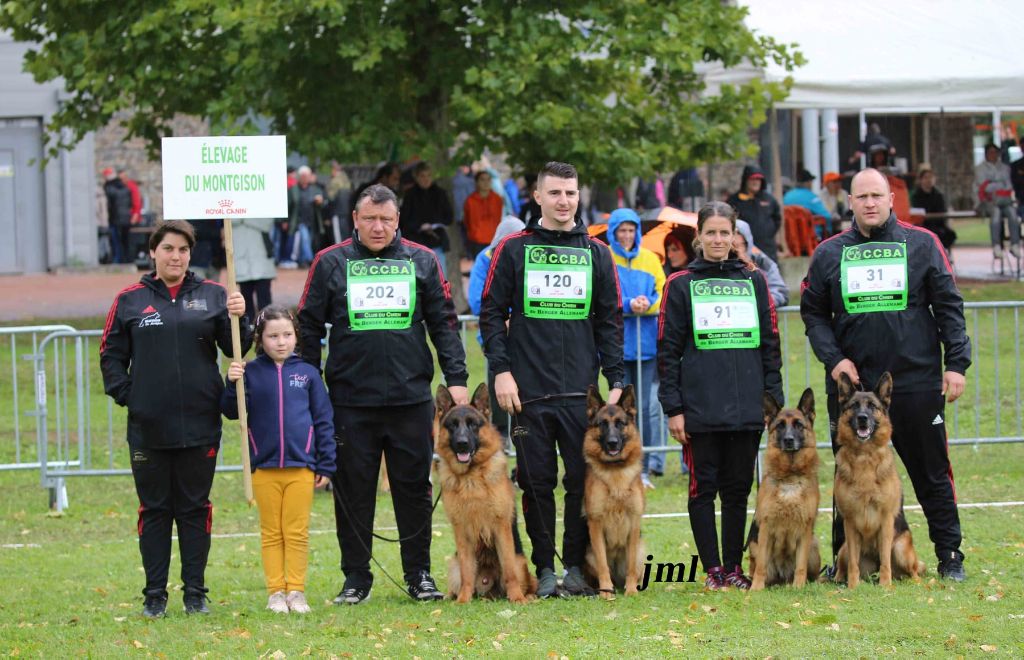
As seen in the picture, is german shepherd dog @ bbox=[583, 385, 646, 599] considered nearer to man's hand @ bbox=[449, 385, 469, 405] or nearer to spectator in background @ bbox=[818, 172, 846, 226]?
man's hand @ bbox=[449, 385, 469, 405]

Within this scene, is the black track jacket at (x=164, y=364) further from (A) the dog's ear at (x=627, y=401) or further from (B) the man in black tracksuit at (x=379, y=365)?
(A) the dog's ear at (x=627, y=401)

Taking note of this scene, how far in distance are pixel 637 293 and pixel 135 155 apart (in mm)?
25519

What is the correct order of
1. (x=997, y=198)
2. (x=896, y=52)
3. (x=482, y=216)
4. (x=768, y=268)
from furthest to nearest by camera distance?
(x=997, y=198) → (x=482, y=216) → (x=896, y=52) → (x=768, y=268)

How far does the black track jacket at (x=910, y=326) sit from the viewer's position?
784 cm

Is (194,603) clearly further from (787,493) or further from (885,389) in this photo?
(885,389)

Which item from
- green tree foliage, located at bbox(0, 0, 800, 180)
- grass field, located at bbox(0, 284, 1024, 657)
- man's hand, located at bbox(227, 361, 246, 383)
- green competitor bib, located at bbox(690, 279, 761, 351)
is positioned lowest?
grass field, located at bbox(0, 284, 1024, 657)

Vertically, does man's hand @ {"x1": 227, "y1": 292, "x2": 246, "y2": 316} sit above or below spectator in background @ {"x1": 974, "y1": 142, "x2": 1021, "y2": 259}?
below

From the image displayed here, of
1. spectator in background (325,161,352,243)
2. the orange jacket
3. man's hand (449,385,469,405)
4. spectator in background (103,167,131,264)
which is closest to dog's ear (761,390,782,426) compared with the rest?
man's hand (449,385,469,405)

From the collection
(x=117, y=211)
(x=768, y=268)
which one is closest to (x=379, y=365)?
(x=768, y=268)

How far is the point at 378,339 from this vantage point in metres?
7.70

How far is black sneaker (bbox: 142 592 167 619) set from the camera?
762 centimetres

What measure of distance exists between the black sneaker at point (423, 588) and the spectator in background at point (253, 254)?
8.77m

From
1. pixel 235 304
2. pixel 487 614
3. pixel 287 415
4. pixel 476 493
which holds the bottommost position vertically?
pixel 487 614

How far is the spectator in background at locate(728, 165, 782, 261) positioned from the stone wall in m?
18.3
